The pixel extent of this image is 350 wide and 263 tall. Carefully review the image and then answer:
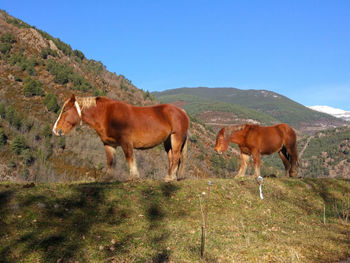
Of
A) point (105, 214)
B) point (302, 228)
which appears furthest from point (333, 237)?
point (105, 214)

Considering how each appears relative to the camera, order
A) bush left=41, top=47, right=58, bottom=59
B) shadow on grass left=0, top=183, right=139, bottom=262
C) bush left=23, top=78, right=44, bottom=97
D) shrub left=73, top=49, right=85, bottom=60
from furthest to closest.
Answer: shrub left=73, top=49, right=85, bottom=60 → bush left=41, top=47, right=58, bottom=59 → bush left=23, top=78, right=44, bottom=97 → shadow on grass left=0, top=183, right=139, bottom=262

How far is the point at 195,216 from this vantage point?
6449 mm

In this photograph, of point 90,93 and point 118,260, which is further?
point 90,93

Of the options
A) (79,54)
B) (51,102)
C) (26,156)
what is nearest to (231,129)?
(26,156)

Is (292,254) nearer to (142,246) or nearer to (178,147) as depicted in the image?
(142,246)

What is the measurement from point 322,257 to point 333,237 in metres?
1.69

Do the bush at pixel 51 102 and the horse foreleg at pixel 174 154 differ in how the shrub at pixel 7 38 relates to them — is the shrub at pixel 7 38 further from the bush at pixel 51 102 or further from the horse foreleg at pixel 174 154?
the horse foreleg at pixel 174 154

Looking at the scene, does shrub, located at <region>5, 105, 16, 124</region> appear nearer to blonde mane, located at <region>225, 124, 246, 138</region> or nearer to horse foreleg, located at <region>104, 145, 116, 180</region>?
blonde mane, located at <region>225, 124, 246, 138</region>

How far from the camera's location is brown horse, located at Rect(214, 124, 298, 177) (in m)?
11.8

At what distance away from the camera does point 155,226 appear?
18.6ft

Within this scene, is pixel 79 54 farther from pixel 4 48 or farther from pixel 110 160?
pixel 110 160

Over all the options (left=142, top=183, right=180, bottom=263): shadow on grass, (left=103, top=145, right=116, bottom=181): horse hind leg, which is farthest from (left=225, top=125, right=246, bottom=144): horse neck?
(left=103, top=145, right=116, bottom=181): horse hind leg

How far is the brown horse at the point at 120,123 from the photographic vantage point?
26.0 ft

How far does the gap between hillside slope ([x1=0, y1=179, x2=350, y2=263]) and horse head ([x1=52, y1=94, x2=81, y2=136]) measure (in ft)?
6.51
